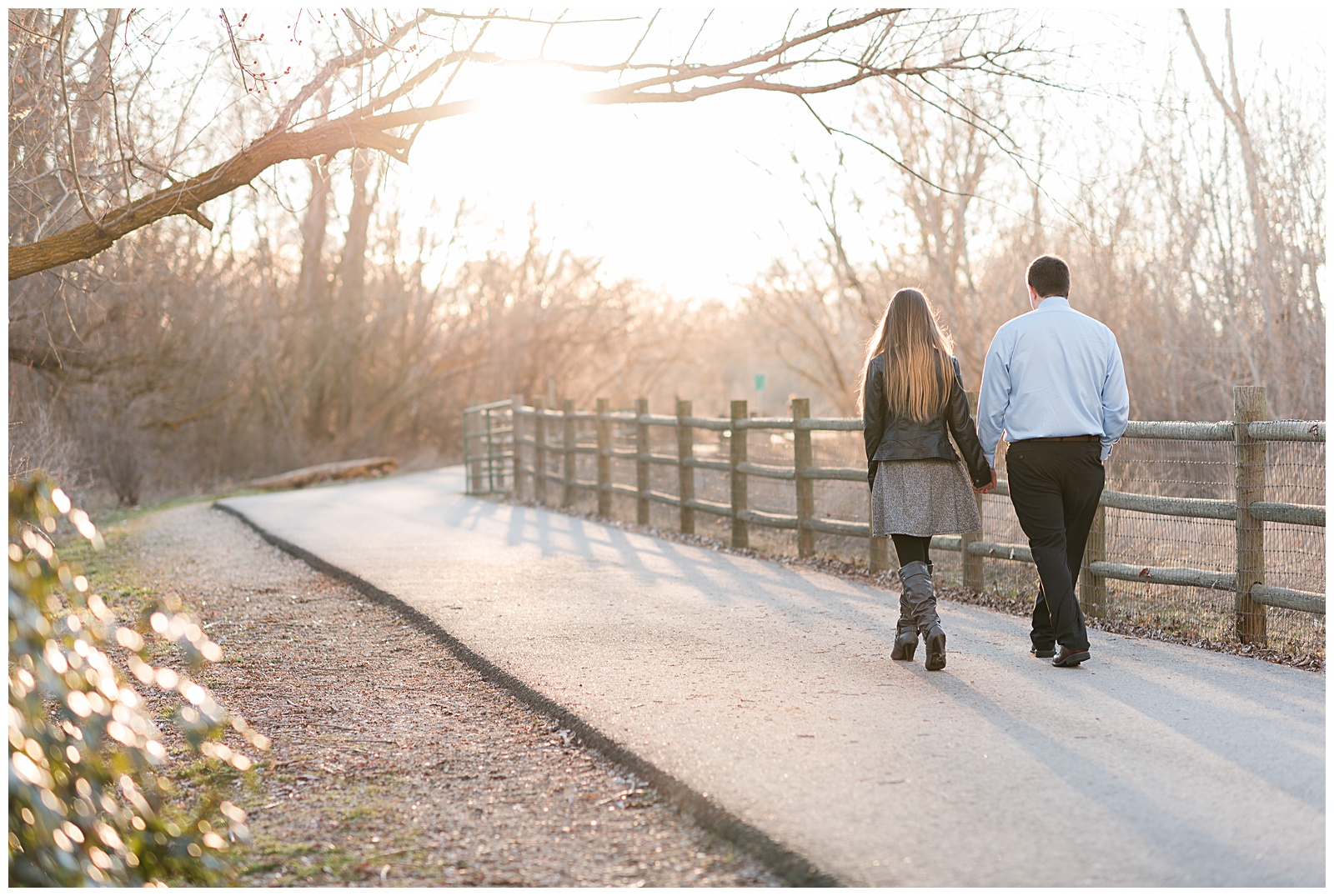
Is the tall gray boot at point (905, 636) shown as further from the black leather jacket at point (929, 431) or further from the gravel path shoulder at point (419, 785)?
the gravel path shoulder at point (419, 785)

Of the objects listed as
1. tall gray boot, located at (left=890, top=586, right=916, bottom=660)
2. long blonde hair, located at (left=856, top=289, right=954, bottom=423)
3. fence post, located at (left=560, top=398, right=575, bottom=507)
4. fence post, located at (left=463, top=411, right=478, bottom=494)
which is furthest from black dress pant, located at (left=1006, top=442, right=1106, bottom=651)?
fence post, located at (left=463, top=411, right=478, bottom=494)

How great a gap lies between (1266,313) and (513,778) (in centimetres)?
1194

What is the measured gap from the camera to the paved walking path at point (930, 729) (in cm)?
352

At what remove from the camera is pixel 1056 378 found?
19.2 ft

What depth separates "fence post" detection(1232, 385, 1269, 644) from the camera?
6.38 meters

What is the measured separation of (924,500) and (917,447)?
27cm

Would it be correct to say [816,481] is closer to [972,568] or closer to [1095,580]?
Result: [972,568]

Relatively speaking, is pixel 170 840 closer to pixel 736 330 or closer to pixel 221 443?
pixel 221 443

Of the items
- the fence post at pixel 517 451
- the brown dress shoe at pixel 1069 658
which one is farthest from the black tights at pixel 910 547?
the fence post at pixel 517 451

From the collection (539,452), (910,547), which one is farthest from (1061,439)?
(539,452)

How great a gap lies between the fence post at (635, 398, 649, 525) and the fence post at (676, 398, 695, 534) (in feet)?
3.00

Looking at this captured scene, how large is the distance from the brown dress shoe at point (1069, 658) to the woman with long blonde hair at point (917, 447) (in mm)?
575

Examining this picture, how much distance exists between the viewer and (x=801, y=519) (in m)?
10.4

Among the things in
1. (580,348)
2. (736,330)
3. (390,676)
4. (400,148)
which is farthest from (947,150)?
(736,330)
